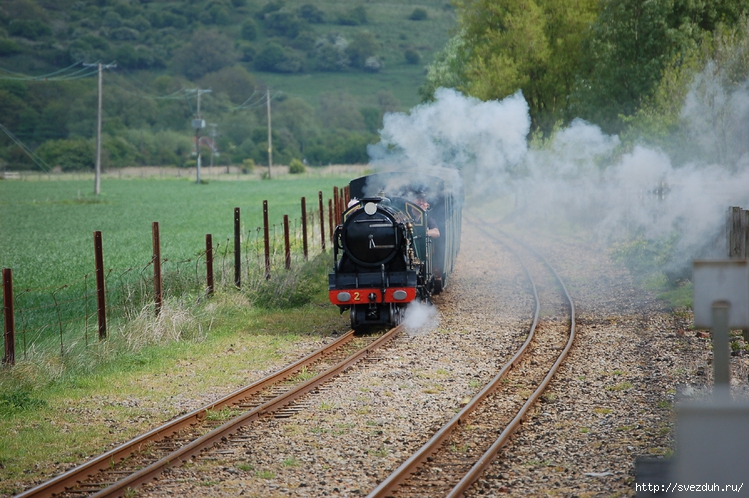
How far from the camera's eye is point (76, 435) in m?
8.52

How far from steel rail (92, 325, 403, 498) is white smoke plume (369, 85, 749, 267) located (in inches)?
307

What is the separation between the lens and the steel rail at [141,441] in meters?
6.91

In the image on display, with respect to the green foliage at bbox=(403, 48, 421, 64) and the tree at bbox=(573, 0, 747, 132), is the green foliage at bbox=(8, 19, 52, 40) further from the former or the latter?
the tree at bbox=(573, 0, 747, 132)

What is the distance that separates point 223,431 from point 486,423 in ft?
9.28

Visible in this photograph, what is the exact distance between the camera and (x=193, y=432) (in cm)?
856

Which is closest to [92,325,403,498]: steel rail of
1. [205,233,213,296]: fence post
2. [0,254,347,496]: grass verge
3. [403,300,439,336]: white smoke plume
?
[0,254,347,496]: grass verge

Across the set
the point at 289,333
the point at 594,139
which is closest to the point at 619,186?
the point at 594,139

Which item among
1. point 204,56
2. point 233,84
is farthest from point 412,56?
point 204,56

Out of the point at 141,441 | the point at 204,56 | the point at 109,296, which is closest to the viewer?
the point at 141,441

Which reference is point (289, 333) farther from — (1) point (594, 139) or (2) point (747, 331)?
(1) point (594, 139)

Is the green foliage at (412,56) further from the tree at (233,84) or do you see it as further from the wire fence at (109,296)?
the wire fence at (109,296)

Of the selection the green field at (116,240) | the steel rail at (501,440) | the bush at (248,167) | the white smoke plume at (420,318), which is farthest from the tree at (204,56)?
the steel rail at (501,440)

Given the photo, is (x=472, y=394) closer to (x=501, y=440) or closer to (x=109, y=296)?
(x=501, y=440)

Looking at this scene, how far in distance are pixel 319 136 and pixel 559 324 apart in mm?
119045
